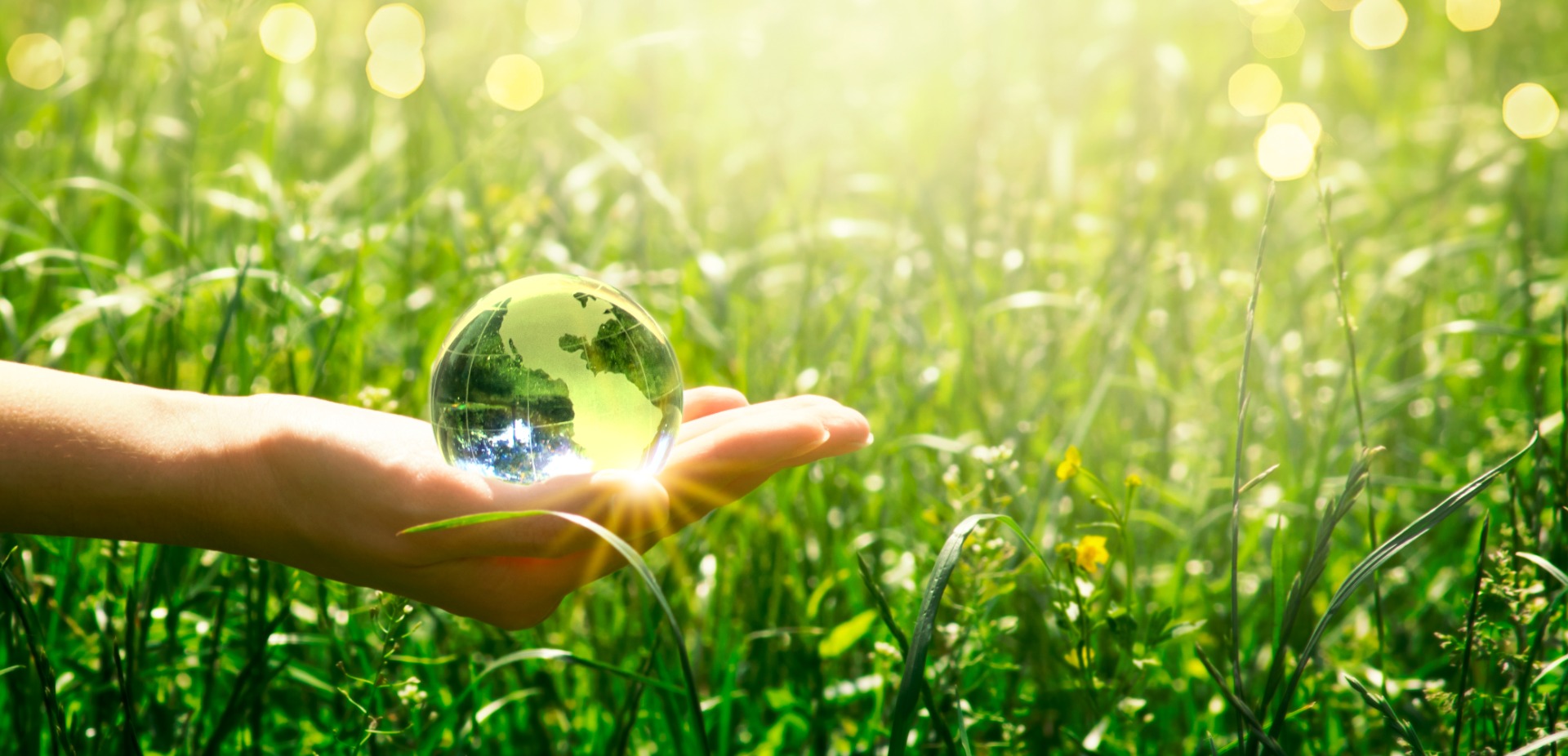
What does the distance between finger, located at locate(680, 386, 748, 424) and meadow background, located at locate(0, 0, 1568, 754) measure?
38cm

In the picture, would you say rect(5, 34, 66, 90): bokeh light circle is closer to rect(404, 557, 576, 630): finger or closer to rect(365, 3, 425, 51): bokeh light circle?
rect(365, 3, 425, 51): bokeh light circle

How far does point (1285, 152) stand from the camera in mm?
3609

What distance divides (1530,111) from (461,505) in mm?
3908

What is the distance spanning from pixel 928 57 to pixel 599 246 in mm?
2339

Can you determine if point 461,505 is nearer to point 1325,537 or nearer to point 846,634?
point 846,634

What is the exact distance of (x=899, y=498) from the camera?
2646 millimetres

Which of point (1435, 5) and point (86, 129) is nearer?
point (86, 129)

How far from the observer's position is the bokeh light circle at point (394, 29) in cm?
398

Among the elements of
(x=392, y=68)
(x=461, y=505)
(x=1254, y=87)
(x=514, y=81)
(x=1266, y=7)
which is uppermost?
(x=392, y=68)

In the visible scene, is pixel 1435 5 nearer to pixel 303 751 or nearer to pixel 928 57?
pixel 928 57

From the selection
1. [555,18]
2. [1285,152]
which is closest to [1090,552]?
[1285,152]

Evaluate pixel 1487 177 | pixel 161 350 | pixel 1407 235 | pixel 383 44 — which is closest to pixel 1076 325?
pixel 1407 235

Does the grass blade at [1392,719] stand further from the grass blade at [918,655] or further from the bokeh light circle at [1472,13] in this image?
the bokeh light circle at [1472,13]

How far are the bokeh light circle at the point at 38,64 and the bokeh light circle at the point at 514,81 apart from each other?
165 cm
